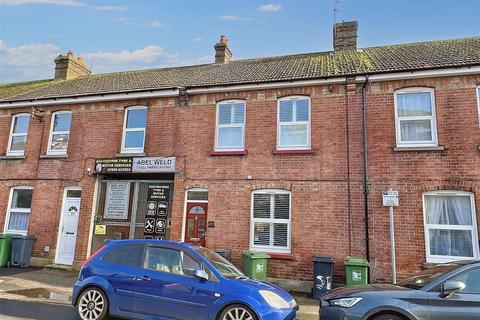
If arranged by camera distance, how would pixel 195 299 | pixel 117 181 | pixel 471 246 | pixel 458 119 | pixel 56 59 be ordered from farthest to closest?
pixel 56 59 → pixel 117 181 → pixel 458 119 → pixel 471 246 → pixel 195 299

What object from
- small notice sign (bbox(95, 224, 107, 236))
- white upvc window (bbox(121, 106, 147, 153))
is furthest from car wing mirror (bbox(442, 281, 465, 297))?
small notice sign (bbox(95, 224, 107, 236))

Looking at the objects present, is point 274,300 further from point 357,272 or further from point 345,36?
point 345,36

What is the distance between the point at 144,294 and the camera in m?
6.00

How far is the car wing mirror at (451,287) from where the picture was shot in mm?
4879

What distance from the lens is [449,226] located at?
31.1 ft

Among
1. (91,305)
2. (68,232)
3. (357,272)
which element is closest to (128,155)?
(68,232)

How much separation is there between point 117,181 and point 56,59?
921 cm

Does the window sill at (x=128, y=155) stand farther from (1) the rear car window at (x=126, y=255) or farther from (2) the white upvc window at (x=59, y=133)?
(1) the rear car window at (x=126, y=255)

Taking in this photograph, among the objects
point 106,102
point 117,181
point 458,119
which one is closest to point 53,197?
point 117,181

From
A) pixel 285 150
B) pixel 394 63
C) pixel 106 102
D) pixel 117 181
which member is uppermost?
pixel 394 63

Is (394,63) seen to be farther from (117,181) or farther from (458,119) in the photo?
(117,181)

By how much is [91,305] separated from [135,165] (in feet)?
21.7

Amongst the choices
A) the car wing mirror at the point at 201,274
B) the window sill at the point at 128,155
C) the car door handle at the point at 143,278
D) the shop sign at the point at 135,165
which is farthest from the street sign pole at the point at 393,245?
the window sill at the point at 128,155

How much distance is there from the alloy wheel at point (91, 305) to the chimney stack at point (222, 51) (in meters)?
12.5
